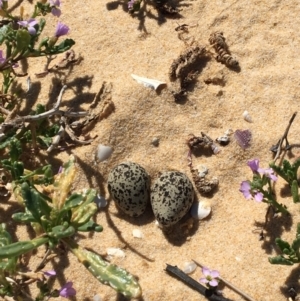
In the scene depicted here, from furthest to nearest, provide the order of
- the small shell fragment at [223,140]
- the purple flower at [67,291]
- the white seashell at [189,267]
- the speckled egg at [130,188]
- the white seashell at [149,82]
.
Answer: the white seashell at [149,82], the small shell fragment at [223,140], the speckled egg at [130,188], the white seashell at [189,267], the purple flower at [67,291]

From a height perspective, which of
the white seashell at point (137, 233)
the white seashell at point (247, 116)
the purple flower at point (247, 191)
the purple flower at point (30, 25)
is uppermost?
the purple flower at point (30, 25)

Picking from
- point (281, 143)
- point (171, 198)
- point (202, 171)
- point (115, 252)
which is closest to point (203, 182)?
point (202, 171)

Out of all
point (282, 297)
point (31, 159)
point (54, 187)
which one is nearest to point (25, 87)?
point (31, 159)

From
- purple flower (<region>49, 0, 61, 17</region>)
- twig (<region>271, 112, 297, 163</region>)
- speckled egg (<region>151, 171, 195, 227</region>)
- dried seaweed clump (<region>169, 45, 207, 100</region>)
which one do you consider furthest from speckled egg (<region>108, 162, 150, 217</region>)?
purple flower (<region>49, 0, 61, 17</region>)

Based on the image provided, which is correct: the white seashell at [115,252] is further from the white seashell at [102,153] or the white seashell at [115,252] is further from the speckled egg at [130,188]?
the white seashell at [102,153]

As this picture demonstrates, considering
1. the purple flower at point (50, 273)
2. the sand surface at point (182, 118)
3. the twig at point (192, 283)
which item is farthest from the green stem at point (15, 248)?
the twig at point (192, 283)

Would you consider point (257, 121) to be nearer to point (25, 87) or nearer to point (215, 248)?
point (215, 248)
